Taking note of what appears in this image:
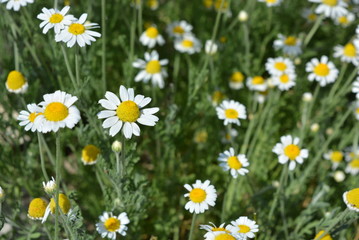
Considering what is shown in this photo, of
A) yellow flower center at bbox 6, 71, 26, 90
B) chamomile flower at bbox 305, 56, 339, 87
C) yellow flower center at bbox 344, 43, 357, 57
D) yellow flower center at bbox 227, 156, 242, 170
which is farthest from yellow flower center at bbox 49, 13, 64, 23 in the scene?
yellow flower center at bbox 344, 43, 357, 57

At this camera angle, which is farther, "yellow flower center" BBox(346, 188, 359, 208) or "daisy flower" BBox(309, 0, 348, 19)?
"daisy flower" BBox(309, 0, 348, 19)

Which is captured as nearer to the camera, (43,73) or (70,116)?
(70,116)

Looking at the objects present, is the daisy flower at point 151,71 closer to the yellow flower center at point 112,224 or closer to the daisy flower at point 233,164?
the daisy flower at point 233,164

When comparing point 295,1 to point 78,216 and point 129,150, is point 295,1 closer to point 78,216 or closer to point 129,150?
point 129,150

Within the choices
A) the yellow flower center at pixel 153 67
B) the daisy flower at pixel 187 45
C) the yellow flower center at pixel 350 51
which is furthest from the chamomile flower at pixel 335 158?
the yellow flower center at pixel 153 67

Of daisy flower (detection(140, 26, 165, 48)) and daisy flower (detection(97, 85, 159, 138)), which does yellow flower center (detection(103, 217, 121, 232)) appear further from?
daisy flower (detection(140, 26, 165, 48))

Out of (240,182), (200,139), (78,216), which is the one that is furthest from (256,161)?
(78,216)
